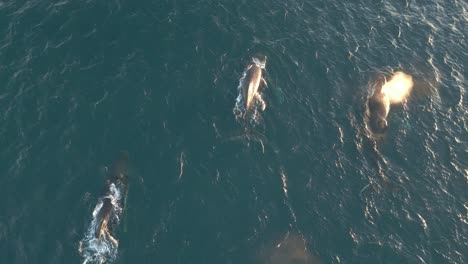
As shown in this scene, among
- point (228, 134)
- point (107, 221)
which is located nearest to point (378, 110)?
point (228, 134)

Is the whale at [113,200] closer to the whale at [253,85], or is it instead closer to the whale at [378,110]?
the whale at [253,85]

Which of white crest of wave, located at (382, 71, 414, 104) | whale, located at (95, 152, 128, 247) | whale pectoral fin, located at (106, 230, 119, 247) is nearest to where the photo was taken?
whale pectoral fin, located at (106, 230, 119, 247)

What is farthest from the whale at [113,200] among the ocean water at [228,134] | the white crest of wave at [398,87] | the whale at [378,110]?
the white crest of wave at [398,87]

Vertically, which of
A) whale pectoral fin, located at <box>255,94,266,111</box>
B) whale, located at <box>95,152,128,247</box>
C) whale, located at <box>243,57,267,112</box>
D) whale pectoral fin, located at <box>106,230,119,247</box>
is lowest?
whale pectoral fin, located at <box>106,230,119,247</box>

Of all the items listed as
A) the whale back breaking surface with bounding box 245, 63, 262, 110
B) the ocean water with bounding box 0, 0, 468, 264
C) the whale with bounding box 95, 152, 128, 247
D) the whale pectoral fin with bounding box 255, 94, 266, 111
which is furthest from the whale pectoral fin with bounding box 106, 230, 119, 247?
the whale pectoral fin with bounding box 255, 94, 266, 111

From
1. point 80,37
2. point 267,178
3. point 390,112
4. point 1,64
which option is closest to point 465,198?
point 390,112

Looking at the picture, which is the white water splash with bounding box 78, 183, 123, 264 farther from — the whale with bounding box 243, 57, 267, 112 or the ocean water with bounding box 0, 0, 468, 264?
the whale with bounding box 243, 57, 267, 112

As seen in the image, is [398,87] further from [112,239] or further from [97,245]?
[97,245]
